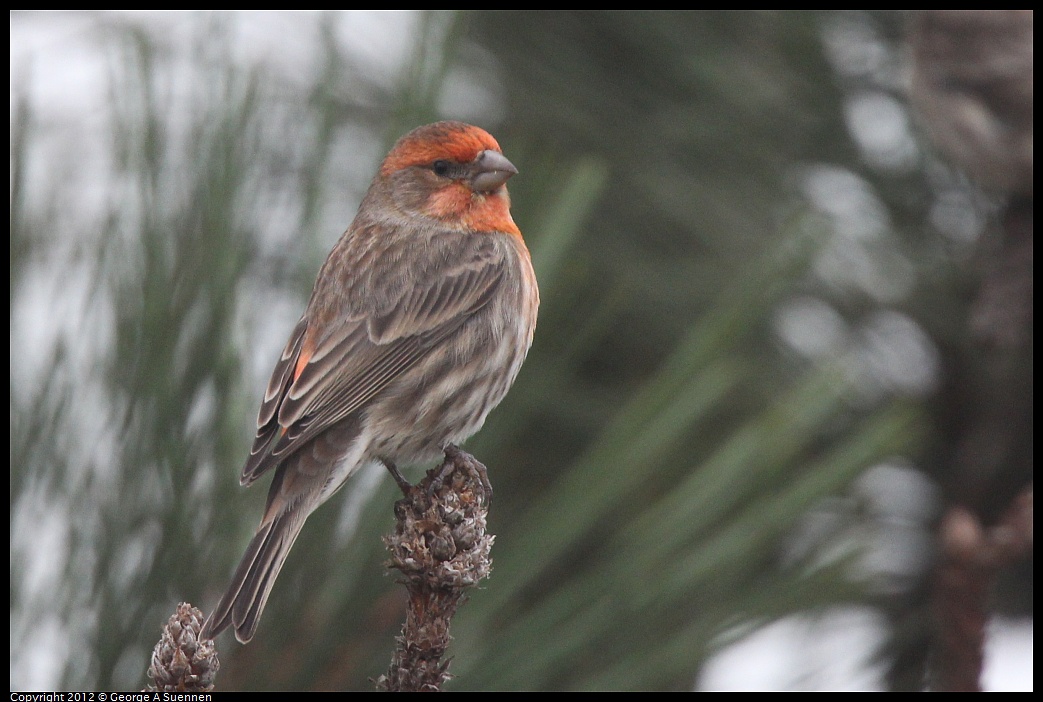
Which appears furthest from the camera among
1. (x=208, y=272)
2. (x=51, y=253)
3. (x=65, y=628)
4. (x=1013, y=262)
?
(x=1013, y=262)

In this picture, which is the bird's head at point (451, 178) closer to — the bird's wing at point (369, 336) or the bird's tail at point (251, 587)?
the bird's wing at point (369, 336)

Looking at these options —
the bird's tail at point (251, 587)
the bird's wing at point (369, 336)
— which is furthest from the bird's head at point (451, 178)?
the bird's tail at point (251, 587)

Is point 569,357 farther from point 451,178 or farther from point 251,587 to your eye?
point 451,178

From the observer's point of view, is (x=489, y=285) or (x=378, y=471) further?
(x=489, y=285)

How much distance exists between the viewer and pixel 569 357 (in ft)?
8.21

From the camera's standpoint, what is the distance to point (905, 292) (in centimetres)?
331

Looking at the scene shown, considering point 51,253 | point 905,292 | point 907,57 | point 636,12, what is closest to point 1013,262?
point 905,292

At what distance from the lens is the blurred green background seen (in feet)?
7.04

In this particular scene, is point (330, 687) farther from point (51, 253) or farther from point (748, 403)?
point (748, 403)

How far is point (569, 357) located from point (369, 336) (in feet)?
2.99

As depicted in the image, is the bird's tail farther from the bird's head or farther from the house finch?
the bird's head

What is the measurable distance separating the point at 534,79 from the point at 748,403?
119 cm

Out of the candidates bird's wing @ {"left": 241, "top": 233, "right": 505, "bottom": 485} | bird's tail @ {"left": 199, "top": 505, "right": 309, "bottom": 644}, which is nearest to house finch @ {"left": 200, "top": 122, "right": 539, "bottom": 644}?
bird's wing @ {"left": 241, "top": 233, "right": 505, "bottom": 485}

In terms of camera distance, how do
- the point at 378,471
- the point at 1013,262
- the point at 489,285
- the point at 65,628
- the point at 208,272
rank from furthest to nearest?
1. the point at 489,285
2. the point at 1013,262
3. the point at 378,471
4. the point at 208,272
5. the point at 65,628
